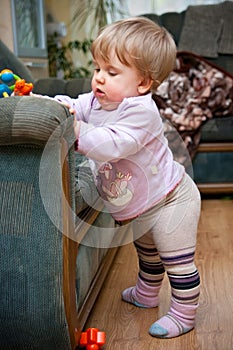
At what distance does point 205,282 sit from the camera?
1.54m

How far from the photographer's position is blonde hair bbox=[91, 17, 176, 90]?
110cm

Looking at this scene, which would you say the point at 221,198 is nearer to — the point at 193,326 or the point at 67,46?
the point at 193,326

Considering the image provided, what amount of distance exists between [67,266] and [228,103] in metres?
1.91

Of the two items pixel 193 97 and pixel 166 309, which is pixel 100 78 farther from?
pixel 193 97

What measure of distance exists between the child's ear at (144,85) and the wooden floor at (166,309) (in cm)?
63

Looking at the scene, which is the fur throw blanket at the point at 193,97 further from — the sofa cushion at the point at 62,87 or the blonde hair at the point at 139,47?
the blonde hair at the point at 139,47

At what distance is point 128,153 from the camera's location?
1071 mm

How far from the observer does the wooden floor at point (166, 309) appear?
1192 millimetres

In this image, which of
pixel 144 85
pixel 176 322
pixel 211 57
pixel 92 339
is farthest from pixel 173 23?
pixel 92 339

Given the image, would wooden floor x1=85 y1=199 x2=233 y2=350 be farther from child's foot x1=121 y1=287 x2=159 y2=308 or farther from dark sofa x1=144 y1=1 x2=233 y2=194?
dark sofa x1=144 y1=1 x2=233 y2=194

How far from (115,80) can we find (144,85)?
0.27 feet

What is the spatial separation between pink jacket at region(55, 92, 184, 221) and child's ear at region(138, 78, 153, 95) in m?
0.02

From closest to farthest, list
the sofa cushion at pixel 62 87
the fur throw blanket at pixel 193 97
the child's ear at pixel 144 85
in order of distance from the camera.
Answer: the child's ear at pixel 144 85
the sofa cushion at pixel 62 87
the fur throw blanket at pixel 193 97

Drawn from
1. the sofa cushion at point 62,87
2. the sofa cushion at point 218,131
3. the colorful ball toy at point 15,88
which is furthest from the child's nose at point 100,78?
the sofa cushion at point 218,131
